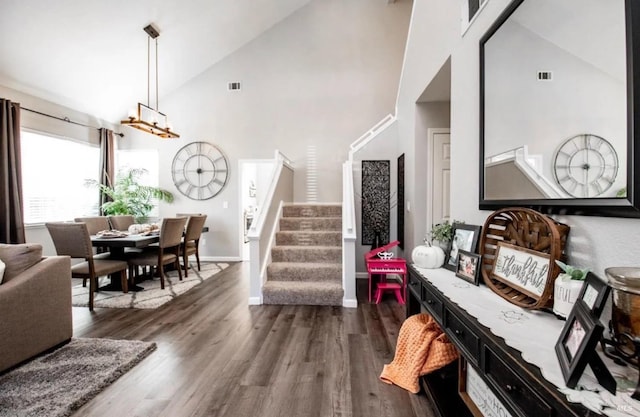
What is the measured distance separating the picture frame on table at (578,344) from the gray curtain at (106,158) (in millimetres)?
7171

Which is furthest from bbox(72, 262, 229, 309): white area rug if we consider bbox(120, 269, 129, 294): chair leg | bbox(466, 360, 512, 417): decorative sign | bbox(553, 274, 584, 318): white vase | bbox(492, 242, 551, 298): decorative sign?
bbox(553, 274, 584, 318): white vase

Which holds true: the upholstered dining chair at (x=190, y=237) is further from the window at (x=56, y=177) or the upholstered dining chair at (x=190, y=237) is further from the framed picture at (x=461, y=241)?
the framed picture at (x=461, y=241)

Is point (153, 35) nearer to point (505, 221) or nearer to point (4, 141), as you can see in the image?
point (4, 141)

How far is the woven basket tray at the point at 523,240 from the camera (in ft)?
3.71

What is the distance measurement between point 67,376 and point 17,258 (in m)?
1.00

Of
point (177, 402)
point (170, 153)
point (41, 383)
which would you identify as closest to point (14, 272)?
point (41, 383)

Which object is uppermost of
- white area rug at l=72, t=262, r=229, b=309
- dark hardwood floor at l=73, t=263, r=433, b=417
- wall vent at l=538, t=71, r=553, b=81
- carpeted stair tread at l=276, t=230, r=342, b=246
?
wall vent at l=538, t=71, r=553, b=81

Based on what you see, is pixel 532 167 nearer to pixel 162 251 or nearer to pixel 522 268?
pixel 522 268

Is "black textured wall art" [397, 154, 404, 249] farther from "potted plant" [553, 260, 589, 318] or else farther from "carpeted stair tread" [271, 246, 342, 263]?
"potted plant" [553, 260, 589, 318]

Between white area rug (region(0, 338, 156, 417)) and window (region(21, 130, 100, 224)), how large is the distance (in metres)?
3.51

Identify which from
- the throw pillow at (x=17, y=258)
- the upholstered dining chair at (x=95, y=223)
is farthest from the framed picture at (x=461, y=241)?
the upholstered dining chair at (x=95, y=223)

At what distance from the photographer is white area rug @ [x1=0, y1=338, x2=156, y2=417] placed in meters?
1.73

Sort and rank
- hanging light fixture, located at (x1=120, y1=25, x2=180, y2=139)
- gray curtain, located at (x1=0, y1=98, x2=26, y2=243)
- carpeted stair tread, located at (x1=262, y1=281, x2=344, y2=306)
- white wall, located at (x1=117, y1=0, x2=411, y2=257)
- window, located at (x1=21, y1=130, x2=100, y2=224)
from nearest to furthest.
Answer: carpeted stair tread, located at (x1=262, y1=281, x2=344, y2=306), hanging light fixture, located at (x1=120, y1=25, x2=180, y2=139), gray curtain, located at (x1=0, y1=98, x2=26, y2=243), window, located at (x1=21, y1=130, x2=100, y2=224), white wall, located at (x1=117, y1=0, x2=411, y2=257)

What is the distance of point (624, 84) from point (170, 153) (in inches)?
273
